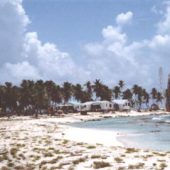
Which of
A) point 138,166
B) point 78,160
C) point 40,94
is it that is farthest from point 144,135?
point 40,94

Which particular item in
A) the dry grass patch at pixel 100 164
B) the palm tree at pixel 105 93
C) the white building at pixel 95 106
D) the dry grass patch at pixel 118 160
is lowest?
the dry grass patch at pixel 100 164

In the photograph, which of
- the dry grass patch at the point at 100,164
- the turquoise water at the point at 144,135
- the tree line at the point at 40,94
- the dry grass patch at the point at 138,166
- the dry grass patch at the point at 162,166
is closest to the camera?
the dry grass patch at the point at 162,166

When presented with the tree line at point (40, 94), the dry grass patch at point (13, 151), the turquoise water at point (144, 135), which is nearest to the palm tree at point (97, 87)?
the tree line at point (40, 94)

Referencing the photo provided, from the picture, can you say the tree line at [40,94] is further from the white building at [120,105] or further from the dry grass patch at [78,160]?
the dry grass patch at [78,160]

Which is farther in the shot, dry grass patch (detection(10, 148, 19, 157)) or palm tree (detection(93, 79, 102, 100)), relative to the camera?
palm tree (detection(93, 79, 102, 100))

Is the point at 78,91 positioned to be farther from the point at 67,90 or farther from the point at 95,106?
the point at 95,106

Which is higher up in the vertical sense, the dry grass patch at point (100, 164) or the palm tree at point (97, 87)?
the palm tree at point (97, 87)

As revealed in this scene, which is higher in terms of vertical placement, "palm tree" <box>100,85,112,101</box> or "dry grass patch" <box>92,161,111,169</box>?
"palm tree" <box>100,85,112,101</box>

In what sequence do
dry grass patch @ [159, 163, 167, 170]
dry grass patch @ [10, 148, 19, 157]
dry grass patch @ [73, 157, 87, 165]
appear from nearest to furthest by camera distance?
dry grass patch @ [159, 163, 167, 170] < dry grass patch @ [73, 157, 87, 165] < dry grass patch @ [10, 148, 19, 157]

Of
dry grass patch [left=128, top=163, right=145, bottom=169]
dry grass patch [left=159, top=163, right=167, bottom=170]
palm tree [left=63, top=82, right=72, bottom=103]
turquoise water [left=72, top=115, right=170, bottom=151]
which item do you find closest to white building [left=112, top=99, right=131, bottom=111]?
palm tree [left=63, top=82, right=72, bottom=103]

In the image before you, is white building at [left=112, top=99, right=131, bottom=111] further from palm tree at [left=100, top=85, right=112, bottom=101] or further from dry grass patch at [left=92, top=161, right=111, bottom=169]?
dry grass patch at [left=92, top=161, right=111, bottom=169]

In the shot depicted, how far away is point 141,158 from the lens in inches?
838

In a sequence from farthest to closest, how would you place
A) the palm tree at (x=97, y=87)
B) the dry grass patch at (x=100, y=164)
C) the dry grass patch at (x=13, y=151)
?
1. the palm tree at (x=97, y=87)
2. the dry grass patch at (x=13, y=151)
3. the dry grass patch at (x=100, y=164)

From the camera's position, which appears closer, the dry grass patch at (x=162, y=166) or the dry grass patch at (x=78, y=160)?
the dry grass patch at (x=162, y=166)
